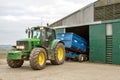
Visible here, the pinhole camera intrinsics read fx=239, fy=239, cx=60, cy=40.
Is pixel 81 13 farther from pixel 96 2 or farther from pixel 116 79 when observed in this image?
pixel 116 79

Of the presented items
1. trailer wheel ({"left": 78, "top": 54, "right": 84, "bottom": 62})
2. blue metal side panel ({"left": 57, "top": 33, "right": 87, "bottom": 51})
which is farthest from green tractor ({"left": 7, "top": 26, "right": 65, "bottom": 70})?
trailer wheel ({"left": 78, "top": 54, "right": 84, "bottom": 62})

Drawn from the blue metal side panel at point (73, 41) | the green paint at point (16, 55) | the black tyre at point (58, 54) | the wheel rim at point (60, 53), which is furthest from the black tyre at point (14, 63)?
the blue metal side panel at point (73, 41)

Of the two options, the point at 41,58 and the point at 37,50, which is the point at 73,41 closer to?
the point at 41,58

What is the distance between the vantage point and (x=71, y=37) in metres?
17.5

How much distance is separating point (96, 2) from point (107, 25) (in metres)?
4.97

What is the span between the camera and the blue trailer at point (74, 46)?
1754 cm

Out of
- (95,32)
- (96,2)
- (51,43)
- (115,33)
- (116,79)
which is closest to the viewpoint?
(116,79)

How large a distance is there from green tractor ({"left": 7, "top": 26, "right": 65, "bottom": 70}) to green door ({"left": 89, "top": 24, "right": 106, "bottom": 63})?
9.28 feet

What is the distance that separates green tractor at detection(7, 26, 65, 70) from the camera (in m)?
12.3

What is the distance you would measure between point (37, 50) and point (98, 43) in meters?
5.92

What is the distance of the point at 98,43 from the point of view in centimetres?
1686

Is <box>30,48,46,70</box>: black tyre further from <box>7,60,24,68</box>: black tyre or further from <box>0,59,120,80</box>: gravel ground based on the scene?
<box>7,60,24,68</box>: black tyre

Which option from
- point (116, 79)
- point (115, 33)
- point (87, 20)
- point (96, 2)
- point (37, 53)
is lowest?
point (116, 79)

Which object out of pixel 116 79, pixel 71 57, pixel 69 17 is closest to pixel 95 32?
pixel 71 57
